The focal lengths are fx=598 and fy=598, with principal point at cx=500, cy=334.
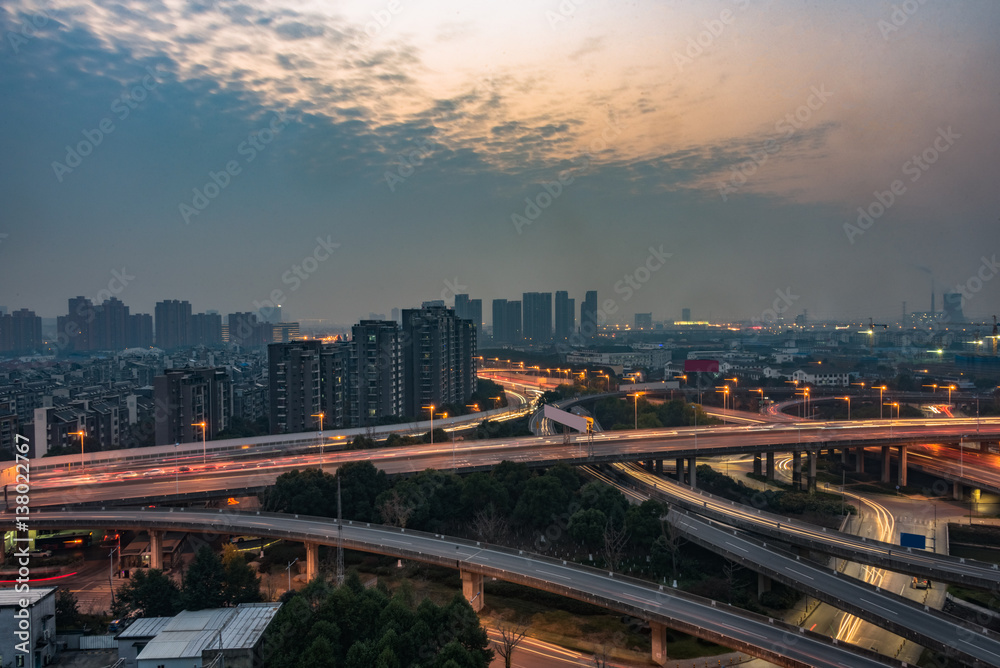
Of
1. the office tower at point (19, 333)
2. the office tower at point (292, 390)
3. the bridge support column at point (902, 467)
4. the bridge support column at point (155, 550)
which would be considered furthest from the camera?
the office tower at point (19, 333)

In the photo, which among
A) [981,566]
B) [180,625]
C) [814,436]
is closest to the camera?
[180,625]

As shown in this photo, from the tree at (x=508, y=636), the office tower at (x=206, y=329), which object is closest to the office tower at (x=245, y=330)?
the office tower at (x=206, y=329)

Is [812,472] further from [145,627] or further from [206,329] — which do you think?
[206,329]

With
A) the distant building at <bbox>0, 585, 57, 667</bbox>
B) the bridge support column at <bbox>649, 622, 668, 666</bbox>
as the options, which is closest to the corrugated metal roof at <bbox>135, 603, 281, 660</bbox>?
the distant building at <bbox>0, 585, 57, 667</bbox>

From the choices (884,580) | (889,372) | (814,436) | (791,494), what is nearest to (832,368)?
(889,372)

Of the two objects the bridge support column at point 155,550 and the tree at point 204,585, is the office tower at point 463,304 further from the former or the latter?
the tree at point 204,585

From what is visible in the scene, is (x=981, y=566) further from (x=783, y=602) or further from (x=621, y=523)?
(x=621, y=523)
